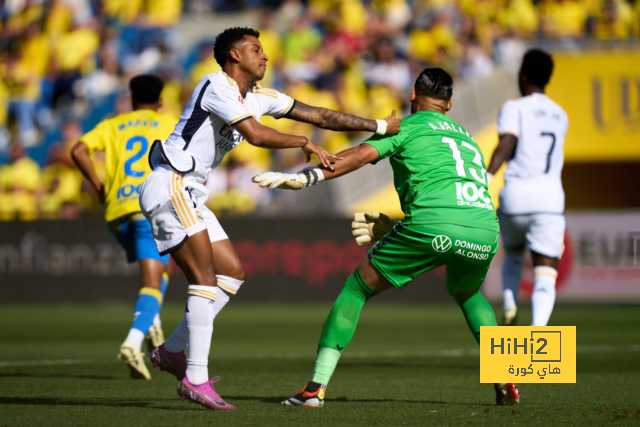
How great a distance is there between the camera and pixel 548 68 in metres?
7.80

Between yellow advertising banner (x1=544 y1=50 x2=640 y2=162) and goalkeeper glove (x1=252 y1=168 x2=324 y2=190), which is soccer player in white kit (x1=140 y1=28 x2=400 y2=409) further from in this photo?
yellow advertising banner (x1=544 y1=50 x2=640 y2=162)

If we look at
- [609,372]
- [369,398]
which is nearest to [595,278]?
[609,372]

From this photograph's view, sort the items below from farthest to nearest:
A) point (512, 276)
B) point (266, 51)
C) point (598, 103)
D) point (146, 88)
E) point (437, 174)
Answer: point (266, 51) → point (598, 103) → point (146, 88) → point (512, 276) → point (437, 174)

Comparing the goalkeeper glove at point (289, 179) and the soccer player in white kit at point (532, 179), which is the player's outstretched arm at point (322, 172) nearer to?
the goalkeeper glove at point (289, 179)

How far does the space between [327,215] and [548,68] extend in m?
8.07

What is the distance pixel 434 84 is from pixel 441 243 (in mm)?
1054

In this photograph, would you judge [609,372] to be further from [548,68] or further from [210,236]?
[210,236]

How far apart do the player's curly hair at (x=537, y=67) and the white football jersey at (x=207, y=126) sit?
3023mm

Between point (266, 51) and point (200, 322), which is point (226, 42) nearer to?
point (200, 322)

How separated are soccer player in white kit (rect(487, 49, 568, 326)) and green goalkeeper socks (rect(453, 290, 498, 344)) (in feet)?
6.51

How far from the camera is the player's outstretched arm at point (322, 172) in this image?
5184mm

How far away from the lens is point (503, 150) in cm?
763

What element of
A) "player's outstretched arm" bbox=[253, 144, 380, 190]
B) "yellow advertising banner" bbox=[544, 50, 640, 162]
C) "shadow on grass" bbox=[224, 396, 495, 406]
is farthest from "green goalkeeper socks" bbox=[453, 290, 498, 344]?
"yellow advertising banner" bbox=[544, 50, 640, 162]

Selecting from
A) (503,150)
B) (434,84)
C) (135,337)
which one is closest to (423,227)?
(434,84)
